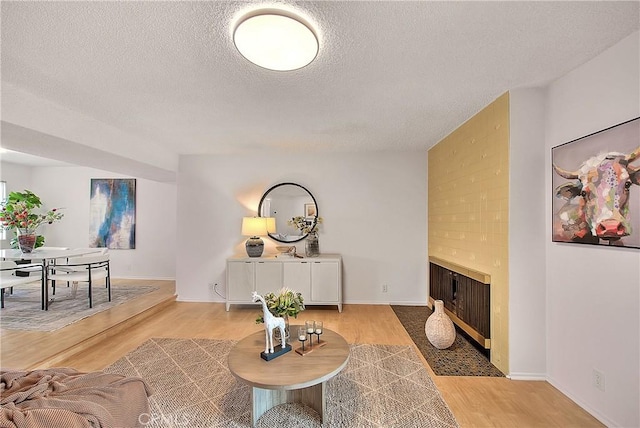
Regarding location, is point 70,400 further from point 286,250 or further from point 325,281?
point 286,250

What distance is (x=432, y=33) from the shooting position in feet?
5.51

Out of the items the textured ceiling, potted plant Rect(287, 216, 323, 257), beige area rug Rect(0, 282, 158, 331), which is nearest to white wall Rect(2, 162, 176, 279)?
beige area rug Rect(0, 282, 158, 331)

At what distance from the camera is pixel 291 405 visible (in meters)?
2.12

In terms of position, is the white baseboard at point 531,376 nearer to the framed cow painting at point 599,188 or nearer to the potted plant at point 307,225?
the framed cow painting at point 599,188

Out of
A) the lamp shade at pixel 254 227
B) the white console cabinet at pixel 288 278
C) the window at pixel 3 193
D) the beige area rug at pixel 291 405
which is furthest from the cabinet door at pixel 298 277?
the window at pixel 3 193

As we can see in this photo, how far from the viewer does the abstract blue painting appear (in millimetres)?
6262

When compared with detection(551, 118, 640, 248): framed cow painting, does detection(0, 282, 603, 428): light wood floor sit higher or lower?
lower

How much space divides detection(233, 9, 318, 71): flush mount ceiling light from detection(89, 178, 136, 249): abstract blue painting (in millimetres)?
5827


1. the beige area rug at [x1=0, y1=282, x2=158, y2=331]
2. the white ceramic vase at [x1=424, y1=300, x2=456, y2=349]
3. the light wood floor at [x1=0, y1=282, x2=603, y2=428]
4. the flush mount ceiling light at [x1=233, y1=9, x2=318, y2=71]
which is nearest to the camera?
the flush mount ceiling light at [x1=233, y1=9, x2=318, y2=71]

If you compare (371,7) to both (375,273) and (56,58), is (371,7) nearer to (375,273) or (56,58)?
(56,58)

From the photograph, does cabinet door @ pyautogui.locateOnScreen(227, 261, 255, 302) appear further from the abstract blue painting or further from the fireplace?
the abstract blue painting

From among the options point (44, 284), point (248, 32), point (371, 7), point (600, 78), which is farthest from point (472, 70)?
point (44, 284)

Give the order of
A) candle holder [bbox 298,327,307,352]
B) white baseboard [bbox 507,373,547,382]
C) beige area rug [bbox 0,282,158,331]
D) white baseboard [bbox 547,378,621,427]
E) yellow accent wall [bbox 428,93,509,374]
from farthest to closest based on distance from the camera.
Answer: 1. beige area rug [bbox 0,282,158,331]
2. yellow accent wall [bbox 428,93,509,374]
3. white baseboard [bbox 507,373,547,382]
4. candle holder [bbox 298,327,307,352]
5. white baseboard [bbox 547,378,621,427]

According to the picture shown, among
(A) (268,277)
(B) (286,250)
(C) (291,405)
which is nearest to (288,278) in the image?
(A) (268,277)
